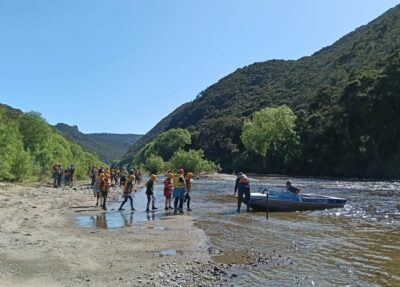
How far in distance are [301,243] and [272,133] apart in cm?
9515

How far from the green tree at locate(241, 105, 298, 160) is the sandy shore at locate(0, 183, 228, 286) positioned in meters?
A: 87.3

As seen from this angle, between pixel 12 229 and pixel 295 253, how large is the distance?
9.94 m

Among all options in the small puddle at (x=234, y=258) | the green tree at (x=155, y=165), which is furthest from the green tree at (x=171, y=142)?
the small puddle at (x=234, y=258)

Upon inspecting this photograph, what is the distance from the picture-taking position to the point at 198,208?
28812mm

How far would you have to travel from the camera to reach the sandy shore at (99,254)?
35.3ft

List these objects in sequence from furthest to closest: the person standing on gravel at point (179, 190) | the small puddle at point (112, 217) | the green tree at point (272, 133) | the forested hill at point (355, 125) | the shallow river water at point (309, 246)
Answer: the green tree at point (272, 133), the forested hill at point (355, 125), the person standing on gravel at point (179, 190), the small puddle at point (112, 217), the shallow river water at point (309, 246)

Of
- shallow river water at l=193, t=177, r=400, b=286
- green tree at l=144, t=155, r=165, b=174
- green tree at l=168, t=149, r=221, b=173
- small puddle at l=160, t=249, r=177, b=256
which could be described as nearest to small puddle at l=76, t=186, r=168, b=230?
shallow river water at l=193, t=177, r=400, b=286

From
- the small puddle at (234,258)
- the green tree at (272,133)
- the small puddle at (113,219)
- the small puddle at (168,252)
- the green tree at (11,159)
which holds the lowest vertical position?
the small puddle at (234,258)

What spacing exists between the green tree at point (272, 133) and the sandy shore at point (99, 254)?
87.3 meters

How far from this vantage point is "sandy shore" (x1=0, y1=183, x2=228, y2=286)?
1077 cm

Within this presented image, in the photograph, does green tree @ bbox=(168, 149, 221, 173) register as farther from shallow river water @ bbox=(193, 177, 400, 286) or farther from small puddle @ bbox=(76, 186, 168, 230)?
shallow river water @ bbox=(193, 177, 400, 286)

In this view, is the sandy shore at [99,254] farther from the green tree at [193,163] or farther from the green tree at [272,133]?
the green tree at [272,133]

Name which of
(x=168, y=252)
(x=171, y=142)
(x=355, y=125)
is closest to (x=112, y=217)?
(x=168, y=252)

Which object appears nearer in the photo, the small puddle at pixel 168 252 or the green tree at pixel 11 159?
the small puddle at pixel 168 252
